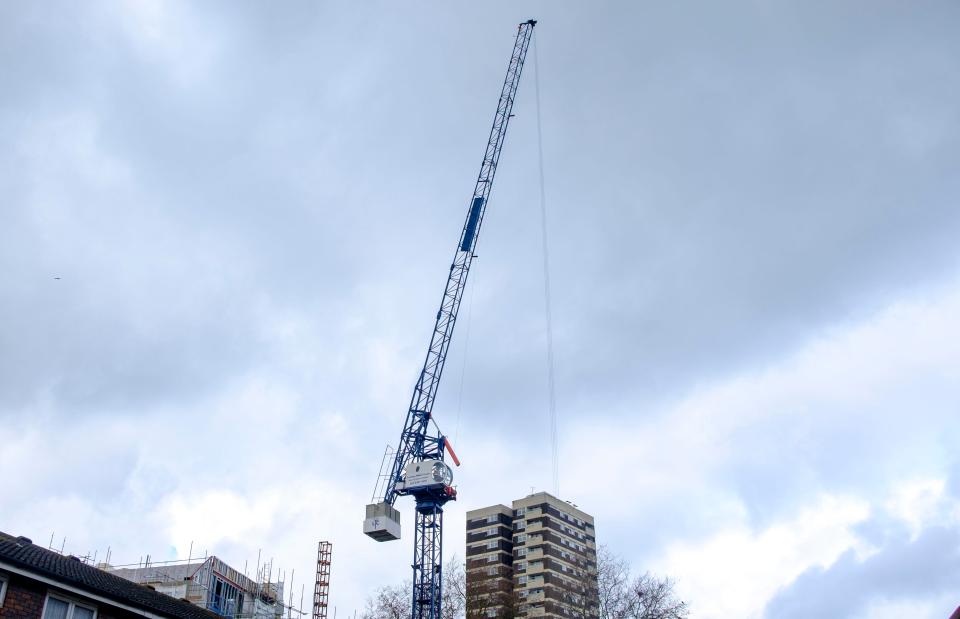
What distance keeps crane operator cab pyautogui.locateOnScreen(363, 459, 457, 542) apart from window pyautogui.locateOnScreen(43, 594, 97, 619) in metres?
57.7

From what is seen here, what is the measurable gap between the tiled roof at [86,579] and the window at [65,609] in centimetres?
71

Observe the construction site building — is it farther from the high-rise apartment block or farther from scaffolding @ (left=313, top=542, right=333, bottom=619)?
the high-rise apartment block

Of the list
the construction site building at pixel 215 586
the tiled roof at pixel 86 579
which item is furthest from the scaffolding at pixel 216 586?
the tiled roof at pixel 86 579

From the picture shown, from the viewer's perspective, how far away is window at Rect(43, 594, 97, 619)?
30016 mm

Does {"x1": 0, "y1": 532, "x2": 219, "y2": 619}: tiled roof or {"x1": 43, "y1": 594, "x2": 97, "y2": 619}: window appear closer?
{"x1": 0, "y1": 532, "x2": 219, "y2": 619}: tiled roof

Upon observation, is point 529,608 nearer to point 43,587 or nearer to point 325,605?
point 325,605

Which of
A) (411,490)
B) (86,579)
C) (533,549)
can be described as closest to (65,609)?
(86,579)

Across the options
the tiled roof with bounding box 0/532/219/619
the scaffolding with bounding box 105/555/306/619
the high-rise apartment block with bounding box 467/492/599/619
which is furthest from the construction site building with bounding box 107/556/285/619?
the high-rise apartment block with bounding box 467/492/599/619

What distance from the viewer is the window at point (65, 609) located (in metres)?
30.0

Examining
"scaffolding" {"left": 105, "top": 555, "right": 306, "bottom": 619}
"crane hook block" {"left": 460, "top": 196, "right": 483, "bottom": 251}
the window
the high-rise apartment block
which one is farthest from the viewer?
the high-rise apartment block

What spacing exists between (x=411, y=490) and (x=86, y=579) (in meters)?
60.5

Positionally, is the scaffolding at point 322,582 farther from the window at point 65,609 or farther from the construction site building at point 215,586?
the window at point 65,609

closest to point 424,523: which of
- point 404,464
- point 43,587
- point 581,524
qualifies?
point 404,464

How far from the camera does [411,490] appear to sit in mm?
92375
